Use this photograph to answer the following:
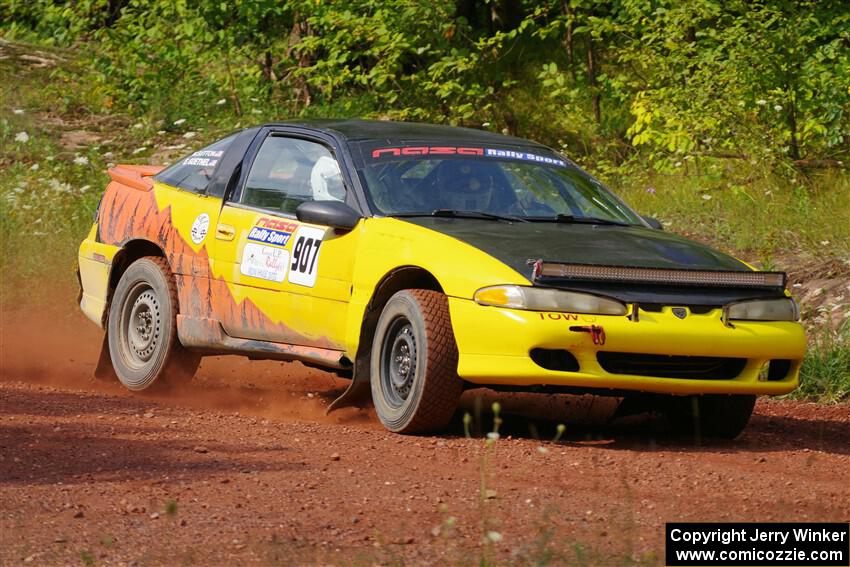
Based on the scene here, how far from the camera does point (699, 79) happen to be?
1368cm

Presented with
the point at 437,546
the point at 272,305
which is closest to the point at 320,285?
the point at 272,305

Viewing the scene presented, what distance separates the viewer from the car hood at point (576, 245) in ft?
22.6

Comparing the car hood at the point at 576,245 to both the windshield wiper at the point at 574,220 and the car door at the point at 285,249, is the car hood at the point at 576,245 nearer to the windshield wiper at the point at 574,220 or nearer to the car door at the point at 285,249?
the windshield wiper at the point at 574,220

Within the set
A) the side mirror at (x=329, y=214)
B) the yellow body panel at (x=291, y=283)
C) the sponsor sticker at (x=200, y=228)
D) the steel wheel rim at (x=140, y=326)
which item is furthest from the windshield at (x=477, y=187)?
the steel wheel rim at (x=140, y=326)

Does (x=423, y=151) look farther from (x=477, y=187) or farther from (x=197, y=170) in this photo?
A: (x=197, y=170)

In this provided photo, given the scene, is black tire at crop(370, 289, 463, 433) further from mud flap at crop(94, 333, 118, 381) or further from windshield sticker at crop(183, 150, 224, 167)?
mud flap at crop(94, 333, 118, 381)

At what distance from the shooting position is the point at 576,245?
23.4 ft

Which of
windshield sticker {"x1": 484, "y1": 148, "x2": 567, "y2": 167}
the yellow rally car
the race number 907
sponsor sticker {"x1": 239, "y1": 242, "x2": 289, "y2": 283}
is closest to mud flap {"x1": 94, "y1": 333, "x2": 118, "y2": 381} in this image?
the yellow rally car

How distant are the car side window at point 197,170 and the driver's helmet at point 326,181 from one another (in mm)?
903

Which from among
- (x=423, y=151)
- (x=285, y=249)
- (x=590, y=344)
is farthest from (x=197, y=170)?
(x=590, y=344)

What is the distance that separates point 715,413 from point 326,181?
2.34 m

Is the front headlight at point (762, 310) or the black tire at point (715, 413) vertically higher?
the front headlight at point (762, 310)

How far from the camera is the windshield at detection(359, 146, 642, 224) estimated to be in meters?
7.75

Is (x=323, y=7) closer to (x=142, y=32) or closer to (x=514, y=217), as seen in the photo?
(x=142, y=32)
